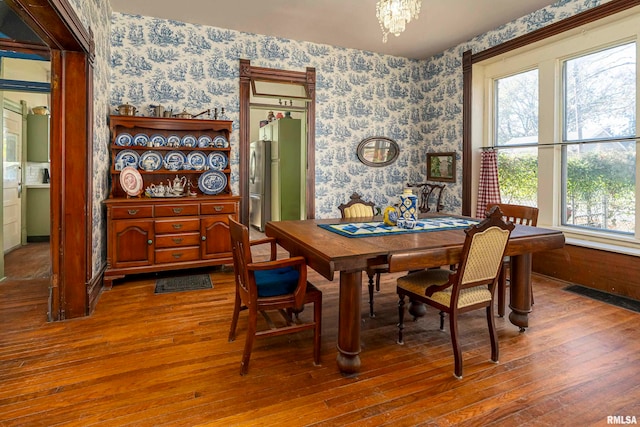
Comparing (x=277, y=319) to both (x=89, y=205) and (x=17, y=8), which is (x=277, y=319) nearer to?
(x=89, y=205)

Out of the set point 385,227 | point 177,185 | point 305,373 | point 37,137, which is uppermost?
point 37,137

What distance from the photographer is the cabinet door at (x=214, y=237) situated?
4.07 m

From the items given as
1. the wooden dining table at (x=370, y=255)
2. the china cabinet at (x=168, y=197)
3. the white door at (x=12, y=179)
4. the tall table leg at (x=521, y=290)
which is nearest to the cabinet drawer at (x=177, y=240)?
the china cabinet at (x=168, y=197)

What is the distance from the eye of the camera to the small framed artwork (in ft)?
17.1

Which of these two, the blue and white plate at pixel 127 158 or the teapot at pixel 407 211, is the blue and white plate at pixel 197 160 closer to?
the blue and white plate at pixel 127 158

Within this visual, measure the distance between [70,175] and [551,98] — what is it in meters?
4.77

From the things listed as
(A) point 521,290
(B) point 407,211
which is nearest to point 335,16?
(B) point 407,211

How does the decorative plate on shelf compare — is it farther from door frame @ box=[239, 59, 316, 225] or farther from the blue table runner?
the blue table runner

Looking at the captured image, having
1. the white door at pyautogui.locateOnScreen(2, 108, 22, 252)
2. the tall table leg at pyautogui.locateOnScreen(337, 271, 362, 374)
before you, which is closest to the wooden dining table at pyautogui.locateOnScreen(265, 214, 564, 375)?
the tall table leg at pyautogui.locateOnScreen(337, 271, 362, 374)

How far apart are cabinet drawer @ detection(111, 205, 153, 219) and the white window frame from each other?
4.02 m

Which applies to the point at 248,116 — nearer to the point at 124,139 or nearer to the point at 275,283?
the point at 124,139

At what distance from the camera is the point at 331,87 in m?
5.16

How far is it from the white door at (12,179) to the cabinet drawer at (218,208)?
3259 mm

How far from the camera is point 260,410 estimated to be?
5.85 feet
